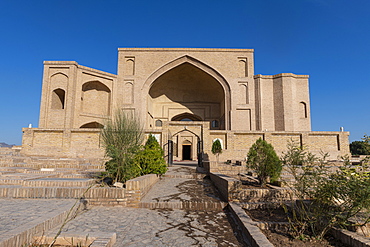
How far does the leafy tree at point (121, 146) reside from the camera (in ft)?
15.7

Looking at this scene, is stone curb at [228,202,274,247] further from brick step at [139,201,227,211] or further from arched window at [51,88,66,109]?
arched window at [51,88,66,109]

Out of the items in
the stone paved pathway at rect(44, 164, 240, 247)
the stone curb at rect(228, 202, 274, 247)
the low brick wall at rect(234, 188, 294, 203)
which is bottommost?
the stone paved pathway at rect(44, 164, 240, 247)

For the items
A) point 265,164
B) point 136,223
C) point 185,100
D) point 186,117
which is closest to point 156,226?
point 136,223

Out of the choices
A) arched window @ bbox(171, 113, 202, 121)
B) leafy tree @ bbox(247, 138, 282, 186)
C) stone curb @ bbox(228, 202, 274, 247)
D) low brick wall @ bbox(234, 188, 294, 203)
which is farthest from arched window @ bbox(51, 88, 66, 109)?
stone curb @ bbox(228, 202, 274, 247)

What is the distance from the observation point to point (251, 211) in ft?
12.2

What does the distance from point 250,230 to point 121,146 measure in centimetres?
335

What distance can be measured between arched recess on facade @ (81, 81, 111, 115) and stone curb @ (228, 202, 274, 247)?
1927 cm

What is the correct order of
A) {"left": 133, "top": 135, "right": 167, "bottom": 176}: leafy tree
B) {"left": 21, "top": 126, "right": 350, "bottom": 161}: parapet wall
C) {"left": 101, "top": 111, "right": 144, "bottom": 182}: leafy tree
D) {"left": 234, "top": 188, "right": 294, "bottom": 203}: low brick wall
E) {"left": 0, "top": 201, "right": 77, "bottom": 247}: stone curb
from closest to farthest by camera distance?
1. {"left": 0, "top": 201, "right": 77, "bottom": 247}: stone curb
2. {"left": 234, "top": 188, "right": 294, "bottom": 203}: low brick wall
3. {"left": 101, "top": 111, "right": 144, "bottom": 182}: leafy tree
4. {"left": 133, "top": 135, "right": 167, "bottom": 176}: leafy tree
5. {"left": 21, "top": 126, "right": 350, "bottom": 161}: parapet wall

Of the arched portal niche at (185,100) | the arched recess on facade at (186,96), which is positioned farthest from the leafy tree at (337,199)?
the arched portal niche at (185,100)

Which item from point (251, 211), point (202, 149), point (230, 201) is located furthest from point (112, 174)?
point (202, 149)

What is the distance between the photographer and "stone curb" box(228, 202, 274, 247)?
2275 millimetres

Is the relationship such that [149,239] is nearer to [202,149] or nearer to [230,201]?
[230,201]

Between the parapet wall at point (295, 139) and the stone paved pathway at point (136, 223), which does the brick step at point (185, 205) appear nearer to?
the stone paved pathway at point (136, 223)

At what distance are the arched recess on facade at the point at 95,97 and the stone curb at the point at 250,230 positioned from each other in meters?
19.3
